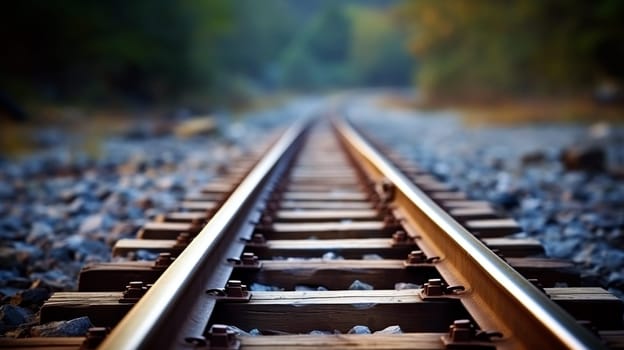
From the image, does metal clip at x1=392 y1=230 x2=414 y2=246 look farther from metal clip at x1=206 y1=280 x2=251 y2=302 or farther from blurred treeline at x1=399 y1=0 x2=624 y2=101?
blurred treeline at x1=399 y1=0 x2=624 y2=101

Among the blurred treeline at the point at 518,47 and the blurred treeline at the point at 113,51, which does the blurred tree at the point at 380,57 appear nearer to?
the blurred treeline at the point at 518,47

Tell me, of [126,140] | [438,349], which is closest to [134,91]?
[126,140]

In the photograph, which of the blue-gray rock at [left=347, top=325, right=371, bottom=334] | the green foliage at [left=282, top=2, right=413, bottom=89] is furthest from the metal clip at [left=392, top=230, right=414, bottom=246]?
the green foliage at [left=282, top=2, right=413, bottom=89]

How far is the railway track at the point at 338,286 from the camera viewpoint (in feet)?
6.03

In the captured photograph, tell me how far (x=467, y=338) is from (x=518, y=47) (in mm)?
21390

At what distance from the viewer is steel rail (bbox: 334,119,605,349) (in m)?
1.66

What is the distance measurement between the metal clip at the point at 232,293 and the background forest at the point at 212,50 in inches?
456

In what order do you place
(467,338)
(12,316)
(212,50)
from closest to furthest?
(467,338) → (12,316) → (212,50)

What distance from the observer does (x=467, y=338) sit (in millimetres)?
1861

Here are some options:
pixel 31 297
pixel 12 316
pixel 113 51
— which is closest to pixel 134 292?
pixel 12 316

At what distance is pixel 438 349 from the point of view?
1.85 metres

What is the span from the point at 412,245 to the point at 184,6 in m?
18.4

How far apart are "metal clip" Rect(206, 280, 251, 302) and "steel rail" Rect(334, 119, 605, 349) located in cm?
76

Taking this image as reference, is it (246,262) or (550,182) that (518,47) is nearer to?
(550,182)
